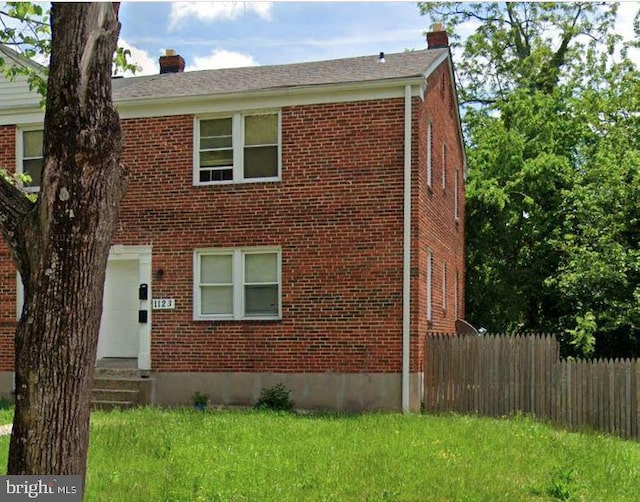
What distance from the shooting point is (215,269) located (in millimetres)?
16266

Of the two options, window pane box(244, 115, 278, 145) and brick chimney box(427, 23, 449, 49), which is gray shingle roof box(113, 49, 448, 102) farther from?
brick chimney box(427, 23, 449, 49)

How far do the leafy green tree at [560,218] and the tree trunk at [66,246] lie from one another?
1700 cm

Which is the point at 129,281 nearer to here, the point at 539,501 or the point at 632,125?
the point at 539,501

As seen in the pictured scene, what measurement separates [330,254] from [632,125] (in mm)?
14292

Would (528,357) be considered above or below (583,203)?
below

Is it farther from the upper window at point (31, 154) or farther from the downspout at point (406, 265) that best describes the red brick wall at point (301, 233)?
the upper window at point (31, 154)

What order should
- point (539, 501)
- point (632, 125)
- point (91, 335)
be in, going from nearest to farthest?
point (91, 335) → point (539, 501) → point (632, 125)

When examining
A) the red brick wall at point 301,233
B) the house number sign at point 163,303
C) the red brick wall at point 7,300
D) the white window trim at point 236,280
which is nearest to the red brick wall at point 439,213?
the red brick wall at point 301,233

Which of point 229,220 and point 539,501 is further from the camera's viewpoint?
point 229,220

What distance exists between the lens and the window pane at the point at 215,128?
53.7 feet

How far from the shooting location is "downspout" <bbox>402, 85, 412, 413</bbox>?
14.7 metres

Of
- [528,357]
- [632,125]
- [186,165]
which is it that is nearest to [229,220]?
[186,165]

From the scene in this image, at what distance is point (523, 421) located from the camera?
46.0 feet

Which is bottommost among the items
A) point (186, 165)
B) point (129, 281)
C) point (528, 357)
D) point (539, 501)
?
point (539, 501)
